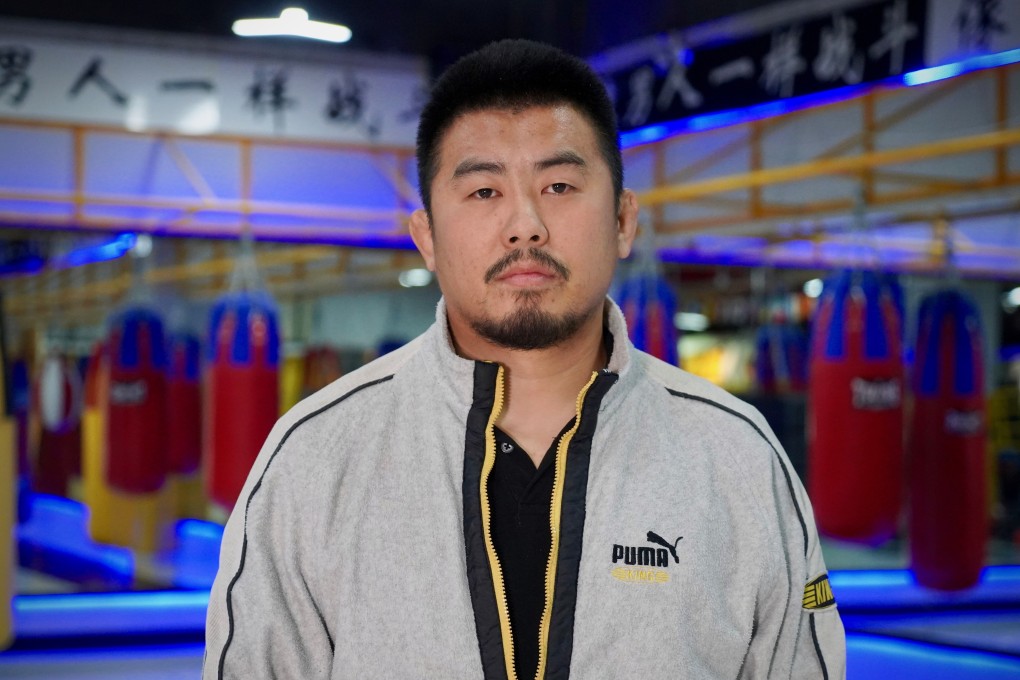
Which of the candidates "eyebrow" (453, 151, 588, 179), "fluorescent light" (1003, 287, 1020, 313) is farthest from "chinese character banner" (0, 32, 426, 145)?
"eyebrow" (453, 151, 588, 179)

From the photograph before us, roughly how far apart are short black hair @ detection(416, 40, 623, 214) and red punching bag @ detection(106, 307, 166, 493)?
11.9 ft

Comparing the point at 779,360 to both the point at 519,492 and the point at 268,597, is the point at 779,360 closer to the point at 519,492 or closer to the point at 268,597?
the point at 519,492

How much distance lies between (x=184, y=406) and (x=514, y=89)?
14.9 ft

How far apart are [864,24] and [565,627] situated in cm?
301

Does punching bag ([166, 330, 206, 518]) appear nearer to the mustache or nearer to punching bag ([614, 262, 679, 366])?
punching bag ([614, 262, 679, 366])

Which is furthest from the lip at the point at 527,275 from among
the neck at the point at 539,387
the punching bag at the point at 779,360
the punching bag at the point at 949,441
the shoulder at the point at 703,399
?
the punching bag at the point at 779,360

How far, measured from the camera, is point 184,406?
5.58m

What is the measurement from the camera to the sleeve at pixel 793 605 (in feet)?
4.68

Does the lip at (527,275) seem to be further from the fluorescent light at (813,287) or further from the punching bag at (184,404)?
the fluorescent light at (813,287)

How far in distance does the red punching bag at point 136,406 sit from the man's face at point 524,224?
12.0 feet

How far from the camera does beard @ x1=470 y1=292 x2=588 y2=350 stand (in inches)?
54.7

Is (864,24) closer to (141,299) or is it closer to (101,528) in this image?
(141,299)

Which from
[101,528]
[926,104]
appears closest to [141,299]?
[101,528]

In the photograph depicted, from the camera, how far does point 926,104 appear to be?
4.73 m
